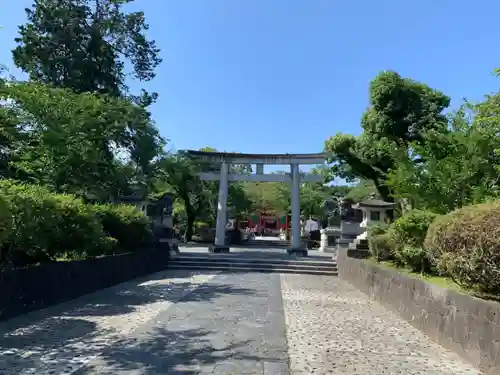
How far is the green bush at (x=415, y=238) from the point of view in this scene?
29.8 feet

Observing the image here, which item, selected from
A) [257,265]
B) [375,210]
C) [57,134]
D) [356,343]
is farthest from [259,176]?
[356,343]

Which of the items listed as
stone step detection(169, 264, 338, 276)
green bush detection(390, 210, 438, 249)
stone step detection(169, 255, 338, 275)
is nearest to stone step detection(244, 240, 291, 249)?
stone step detection(169, 255, 338, 275)

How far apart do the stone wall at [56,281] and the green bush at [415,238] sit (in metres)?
6.60

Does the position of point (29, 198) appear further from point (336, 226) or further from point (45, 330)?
point (336, 226)

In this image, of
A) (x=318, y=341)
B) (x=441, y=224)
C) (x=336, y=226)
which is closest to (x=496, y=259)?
(x=441, y=224)

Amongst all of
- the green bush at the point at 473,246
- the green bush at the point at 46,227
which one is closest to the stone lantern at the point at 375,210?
the green bush at the point at 46,227

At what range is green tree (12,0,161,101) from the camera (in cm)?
1830

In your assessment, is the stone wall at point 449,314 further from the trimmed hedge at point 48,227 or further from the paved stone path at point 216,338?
the trimmed hedge at point 48,227

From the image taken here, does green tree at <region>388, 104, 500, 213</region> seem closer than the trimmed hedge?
No

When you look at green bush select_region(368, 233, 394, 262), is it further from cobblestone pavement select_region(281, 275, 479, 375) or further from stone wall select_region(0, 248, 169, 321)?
stone wall select_region(0, 248, 169, 321)

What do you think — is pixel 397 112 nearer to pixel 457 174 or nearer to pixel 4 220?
pixel 457 174

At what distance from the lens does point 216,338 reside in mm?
5980

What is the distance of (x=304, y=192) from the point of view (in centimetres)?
4247

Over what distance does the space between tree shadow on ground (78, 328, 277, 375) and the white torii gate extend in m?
16.4
